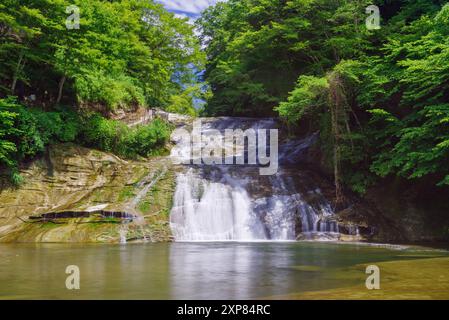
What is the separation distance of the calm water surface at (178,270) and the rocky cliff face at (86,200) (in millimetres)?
1912

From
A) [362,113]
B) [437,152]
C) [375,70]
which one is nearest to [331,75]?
[375,70]

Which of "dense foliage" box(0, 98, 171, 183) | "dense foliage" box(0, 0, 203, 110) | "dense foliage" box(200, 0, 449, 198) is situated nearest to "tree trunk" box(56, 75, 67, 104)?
"dense foliage" box(0, 0, 203, 110)

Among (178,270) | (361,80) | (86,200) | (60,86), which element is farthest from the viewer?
→ (60,86)

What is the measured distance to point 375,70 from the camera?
14992 mm

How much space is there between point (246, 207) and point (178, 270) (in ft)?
27.8

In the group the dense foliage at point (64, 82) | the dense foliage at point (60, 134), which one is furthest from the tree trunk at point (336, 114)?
the dense foliage at point (60, 134)

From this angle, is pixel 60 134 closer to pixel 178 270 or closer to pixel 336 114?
pixel 336 114

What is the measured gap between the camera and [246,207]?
16.0m

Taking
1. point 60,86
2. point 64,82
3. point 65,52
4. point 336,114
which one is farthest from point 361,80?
point 64,82

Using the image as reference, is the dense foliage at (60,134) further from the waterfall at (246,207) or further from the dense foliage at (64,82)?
the waterfall at (246,207)

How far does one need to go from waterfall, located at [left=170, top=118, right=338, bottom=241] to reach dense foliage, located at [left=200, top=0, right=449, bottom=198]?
1.87 m

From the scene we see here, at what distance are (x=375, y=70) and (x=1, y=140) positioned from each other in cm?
1387

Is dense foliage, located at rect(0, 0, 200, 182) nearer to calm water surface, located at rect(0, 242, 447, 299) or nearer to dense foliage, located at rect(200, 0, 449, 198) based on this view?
calm water surface, located at rect(0, 242, 447, 299)

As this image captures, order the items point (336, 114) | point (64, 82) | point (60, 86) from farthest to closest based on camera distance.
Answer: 1. point (64, 82)
2. point (60, 86)
3. point (336, 114)
